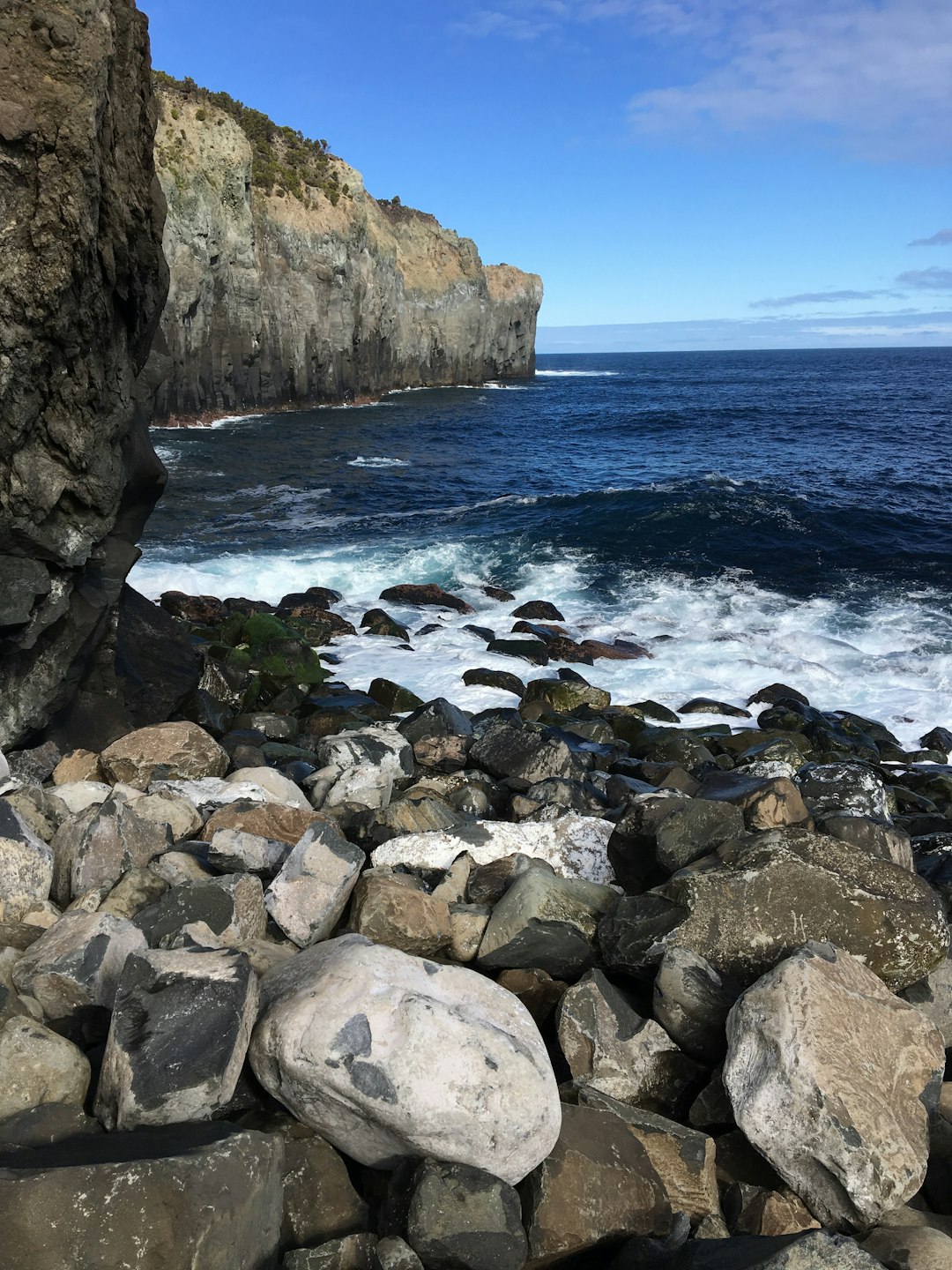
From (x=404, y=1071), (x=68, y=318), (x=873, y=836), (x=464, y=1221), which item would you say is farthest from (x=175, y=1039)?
(x=68, y=318)

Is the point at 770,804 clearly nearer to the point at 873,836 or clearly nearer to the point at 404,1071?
the point at 873,836

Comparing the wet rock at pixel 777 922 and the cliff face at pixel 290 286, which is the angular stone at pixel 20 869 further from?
the cliff face at pixel 290 286

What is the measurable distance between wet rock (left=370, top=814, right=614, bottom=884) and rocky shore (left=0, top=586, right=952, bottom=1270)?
0.02 m

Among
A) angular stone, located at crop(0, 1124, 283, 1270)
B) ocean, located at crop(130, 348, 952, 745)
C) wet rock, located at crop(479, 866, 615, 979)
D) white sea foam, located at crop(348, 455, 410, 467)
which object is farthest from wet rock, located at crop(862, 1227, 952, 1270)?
white sea foam, located at crop(348, 455, 410, 467)

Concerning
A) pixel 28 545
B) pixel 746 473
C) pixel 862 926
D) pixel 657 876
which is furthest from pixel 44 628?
pixel 746 473

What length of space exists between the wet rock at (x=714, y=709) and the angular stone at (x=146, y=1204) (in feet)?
34.9

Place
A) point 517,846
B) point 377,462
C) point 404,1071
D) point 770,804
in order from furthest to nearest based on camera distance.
A: point 377,462
point 517,846
point 770,804
point 404,1071

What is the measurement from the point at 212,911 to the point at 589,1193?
2.11m

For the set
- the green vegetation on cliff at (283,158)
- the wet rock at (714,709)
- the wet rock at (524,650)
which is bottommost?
the wet rock at (714,709)

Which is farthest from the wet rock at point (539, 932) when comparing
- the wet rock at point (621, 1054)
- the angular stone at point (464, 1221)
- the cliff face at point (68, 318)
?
the cliff face at point (68, 318)

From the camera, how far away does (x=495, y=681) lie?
13336 millimetres

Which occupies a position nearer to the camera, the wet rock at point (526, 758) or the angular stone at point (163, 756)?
the angular stone at point (163, 756)

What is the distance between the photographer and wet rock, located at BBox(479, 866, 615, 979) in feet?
15.6

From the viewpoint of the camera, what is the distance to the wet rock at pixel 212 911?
429 centimetres
